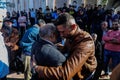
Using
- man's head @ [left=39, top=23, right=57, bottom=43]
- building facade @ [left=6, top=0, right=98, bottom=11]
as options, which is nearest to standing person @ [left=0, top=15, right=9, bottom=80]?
man's head @ [left=39, top=23, right=57, bottom=43]

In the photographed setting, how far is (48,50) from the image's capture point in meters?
3.52

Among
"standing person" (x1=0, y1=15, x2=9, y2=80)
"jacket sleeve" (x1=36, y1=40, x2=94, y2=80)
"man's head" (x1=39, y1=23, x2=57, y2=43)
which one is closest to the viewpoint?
"jacket sleeve" (x1=36, y1=40, x2=94, y2=80)

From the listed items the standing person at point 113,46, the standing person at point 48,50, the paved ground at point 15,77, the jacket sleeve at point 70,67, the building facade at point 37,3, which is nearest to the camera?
the jacket sleeve at point 70,67

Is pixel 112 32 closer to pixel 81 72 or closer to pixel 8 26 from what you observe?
pixel 8 26

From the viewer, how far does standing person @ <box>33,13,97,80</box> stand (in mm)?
3332

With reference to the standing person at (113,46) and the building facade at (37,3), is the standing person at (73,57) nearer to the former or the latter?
the standing person at (113,46)

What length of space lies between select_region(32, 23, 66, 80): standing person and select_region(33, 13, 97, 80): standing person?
0.07 m

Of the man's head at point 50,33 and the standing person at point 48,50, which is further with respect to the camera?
the man's head at point 50,33

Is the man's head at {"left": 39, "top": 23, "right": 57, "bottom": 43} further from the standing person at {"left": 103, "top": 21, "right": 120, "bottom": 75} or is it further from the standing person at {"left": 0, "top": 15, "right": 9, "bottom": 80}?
the standing person at {"left": 103, "top": 21, "right": 120, "bottom": 75}

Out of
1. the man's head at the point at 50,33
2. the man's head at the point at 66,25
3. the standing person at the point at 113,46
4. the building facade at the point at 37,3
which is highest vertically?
the man's head at the point at 66,25

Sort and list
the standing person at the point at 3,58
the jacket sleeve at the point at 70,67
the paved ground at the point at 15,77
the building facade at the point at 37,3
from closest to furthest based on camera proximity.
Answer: the jacket sleeve at the point at 70,67 → the standing person at the point at 3,58 → the paved ground at the point at 15,77 → the building facade at the point at 37,3

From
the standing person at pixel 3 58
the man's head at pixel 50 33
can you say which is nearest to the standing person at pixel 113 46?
the standing person at pixel 3 58

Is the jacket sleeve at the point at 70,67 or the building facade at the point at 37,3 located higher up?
the jacket sleeve at the point at 70,67

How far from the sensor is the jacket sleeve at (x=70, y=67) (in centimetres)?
332
